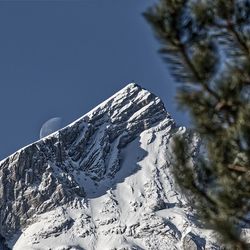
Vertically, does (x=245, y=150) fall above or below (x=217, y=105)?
below

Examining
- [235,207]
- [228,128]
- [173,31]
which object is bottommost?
[235,207]

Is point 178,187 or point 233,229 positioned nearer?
point 233,229

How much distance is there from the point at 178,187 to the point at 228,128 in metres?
1.26

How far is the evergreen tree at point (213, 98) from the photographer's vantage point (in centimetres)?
1069

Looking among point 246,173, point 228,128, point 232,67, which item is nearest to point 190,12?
point 232,67

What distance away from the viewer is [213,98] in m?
11.0

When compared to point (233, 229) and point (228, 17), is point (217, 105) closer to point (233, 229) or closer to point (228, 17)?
point (228, 17)

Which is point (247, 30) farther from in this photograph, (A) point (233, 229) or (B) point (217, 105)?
(A) point (233, 229)

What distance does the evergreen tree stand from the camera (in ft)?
35.1

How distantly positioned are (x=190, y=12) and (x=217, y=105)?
1.57 meters

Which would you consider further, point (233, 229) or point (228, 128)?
point (228, 128)

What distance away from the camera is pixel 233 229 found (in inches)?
391

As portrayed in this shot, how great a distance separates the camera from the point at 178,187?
1105cm

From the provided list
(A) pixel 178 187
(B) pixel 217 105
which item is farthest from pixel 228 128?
(A) pixel 178 187
